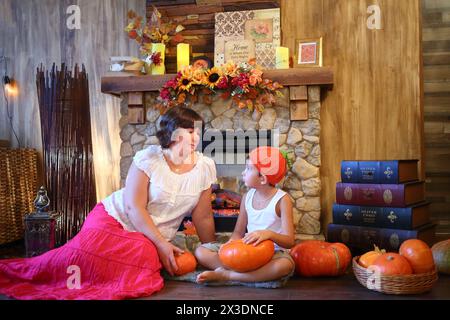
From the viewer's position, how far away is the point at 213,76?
3277 mm

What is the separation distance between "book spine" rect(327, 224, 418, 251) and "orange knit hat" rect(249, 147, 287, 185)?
2.62 ft

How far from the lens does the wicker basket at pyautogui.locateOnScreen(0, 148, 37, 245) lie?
10.6ft

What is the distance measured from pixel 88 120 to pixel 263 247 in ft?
6.41

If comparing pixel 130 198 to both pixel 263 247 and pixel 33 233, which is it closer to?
pixel 263 247

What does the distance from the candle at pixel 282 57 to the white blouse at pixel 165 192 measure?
1.26 m

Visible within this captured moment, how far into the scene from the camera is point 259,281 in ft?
6.83

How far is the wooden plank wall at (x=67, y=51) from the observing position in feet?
12.6

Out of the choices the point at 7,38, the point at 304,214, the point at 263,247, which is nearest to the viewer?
the point at 263,247

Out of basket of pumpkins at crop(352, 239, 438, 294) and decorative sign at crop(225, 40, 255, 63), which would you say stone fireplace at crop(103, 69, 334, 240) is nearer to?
decorative sign at crop(225, 40, 255, 63)

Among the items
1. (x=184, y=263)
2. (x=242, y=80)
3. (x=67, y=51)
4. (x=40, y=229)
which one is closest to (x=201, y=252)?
(x=184, y=263)

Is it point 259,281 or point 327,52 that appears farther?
point 327,52

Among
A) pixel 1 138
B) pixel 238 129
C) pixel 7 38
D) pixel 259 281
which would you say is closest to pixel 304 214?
pixel 238 129

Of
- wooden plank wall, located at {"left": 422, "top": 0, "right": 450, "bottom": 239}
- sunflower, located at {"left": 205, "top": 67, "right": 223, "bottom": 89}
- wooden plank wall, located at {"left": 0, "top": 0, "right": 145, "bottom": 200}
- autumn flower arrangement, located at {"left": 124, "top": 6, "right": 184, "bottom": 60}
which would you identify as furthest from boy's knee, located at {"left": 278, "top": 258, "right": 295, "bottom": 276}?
wooden plank wall, located at {"left": 422, "top": 0, "right": 450, "bottom": 239}

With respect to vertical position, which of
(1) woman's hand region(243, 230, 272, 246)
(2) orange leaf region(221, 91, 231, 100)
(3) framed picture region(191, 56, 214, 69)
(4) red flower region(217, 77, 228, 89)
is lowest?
(1) woman's hand region(243, 230, 272, 246)
